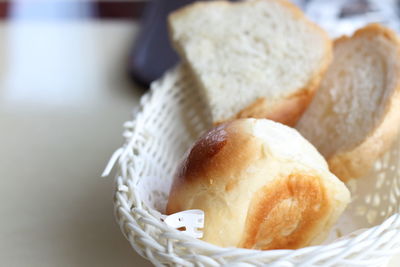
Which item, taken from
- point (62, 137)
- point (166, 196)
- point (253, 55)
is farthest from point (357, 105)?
point (62, 137)

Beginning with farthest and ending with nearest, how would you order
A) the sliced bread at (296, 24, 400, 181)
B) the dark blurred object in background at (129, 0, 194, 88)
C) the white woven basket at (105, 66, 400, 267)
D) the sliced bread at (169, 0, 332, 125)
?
the dark blurred object in background at (129, 0, 194, 88), the sliced bread at (169, 0, 332, 125), the sliced bread at (296, 24, 400, 181), the white woven basket at (105, 66, 400, 267)

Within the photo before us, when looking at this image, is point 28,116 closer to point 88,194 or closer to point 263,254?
point 88,194

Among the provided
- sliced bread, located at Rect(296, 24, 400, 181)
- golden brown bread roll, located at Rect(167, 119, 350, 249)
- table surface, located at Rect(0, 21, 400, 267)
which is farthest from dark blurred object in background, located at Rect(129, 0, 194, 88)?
golden brown bread roll, located at Rect(167, 119, 350, 249)

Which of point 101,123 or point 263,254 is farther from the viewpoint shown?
point 101,123

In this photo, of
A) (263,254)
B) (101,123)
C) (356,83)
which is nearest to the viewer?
(263,254)

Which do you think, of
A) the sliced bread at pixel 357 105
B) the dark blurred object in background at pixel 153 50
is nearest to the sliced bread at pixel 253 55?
the sliced bread at pixel 357 105

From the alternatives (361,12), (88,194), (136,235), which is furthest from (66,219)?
(361,12)

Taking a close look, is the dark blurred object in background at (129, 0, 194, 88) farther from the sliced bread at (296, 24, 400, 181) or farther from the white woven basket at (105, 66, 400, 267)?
the sliced bread at (296, 24, 400, 181)
